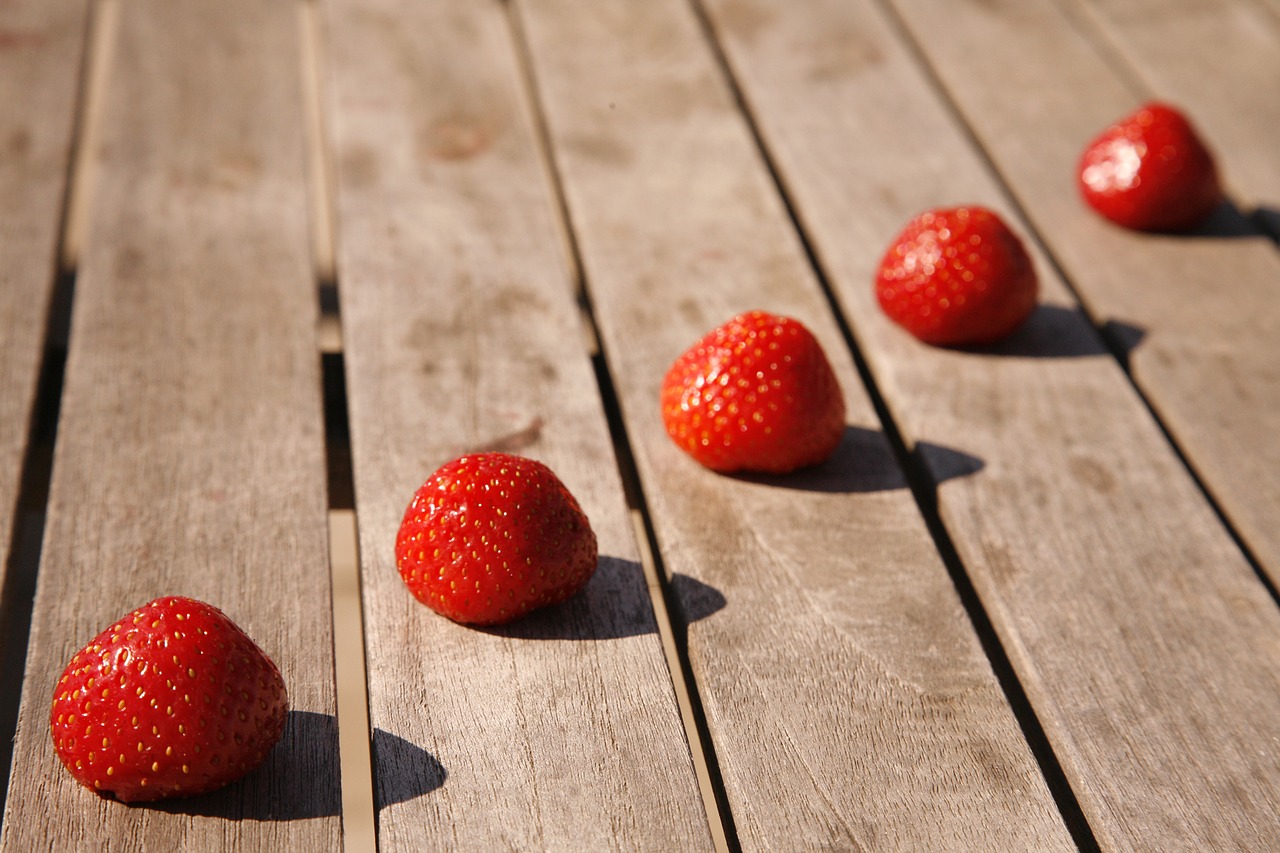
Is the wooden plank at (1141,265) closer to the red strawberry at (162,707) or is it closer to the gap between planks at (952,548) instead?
the gap between planks at (952,548)

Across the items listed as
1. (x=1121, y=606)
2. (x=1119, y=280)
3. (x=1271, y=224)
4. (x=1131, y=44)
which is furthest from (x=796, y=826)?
(x=1131, y=44)

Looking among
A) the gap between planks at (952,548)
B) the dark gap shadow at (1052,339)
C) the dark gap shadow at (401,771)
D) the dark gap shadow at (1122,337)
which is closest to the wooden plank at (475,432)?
the dark gap shadow at (401,771)

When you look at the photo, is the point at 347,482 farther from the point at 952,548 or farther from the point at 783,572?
the point at 952,548

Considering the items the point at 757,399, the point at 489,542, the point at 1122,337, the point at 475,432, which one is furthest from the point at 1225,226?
the point at 489,542

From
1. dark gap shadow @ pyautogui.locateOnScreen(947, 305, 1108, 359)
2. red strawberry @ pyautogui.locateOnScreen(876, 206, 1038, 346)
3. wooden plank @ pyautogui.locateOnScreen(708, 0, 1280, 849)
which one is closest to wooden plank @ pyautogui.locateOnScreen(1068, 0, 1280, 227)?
wooden plank @ pyautogui.locateOnScreen(708, 0, 1280, 849)

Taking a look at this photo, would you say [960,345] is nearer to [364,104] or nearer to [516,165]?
[516,165]
